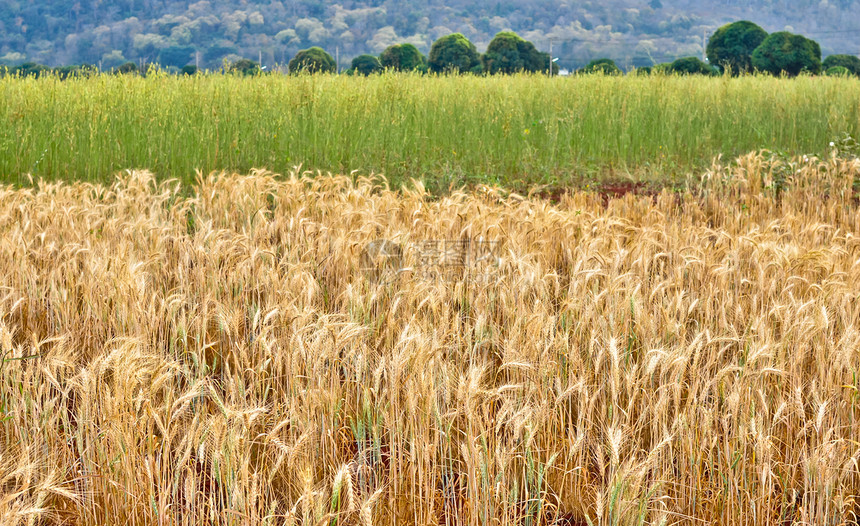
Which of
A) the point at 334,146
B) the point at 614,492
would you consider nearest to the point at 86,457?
the point at 614,492

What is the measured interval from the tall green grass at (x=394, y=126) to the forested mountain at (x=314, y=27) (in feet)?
297

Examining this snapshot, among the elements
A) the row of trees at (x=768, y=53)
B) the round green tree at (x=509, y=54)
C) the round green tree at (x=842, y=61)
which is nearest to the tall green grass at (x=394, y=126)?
the row of trees at (x=768, y=53)

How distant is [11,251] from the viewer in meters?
3.38

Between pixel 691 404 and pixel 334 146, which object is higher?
pixel 334 146

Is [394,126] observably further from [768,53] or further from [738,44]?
[738,44]

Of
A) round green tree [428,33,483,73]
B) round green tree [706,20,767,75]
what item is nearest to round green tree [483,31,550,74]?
round green tree [428,33,483,73]

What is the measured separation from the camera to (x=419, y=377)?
81.9 inches

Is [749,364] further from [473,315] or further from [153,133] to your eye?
[153,133]

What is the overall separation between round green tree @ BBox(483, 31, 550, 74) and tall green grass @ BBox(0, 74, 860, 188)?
1936cm

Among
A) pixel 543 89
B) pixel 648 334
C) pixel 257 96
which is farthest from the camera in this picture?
pixel 543 89

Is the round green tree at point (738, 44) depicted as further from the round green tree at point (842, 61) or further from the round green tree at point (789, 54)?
the round green tree at point (842, 61)

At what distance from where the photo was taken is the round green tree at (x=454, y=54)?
97.1 feet

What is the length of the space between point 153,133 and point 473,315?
485cm

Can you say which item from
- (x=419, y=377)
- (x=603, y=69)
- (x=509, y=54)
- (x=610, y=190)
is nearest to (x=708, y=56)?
(x=509, y=54)
